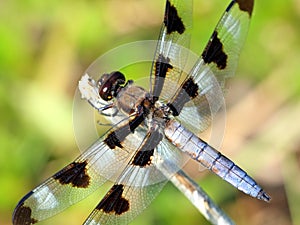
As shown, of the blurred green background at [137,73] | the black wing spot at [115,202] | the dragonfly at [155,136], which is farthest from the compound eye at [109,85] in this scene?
the blurred green background at [137,73]

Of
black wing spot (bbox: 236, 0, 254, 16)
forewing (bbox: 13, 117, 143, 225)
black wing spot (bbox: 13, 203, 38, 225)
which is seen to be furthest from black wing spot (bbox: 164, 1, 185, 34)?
black wing spot (bbox: 13, 203, 38, 225)

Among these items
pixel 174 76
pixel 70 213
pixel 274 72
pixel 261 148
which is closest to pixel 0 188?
pixel 70 213

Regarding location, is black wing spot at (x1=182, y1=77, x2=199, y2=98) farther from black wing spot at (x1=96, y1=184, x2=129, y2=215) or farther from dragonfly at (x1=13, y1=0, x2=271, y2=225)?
black wing spot at (x1=96, y1=184, x2=129, y2=215)

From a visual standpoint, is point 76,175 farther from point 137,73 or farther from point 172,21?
point 137,73

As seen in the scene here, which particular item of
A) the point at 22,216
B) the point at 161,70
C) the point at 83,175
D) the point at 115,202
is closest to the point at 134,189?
the point at 115,202

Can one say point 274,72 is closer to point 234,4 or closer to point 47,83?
point 234,4

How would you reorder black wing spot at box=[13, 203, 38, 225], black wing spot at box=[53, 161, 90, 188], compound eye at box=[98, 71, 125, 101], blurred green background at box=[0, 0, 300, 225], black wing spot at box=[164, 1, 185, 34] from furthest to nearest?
1. blurred green background at box=[0, 0, 300, 225]
2. black wing spot at box=[164, 1, 185, 34]
3. compound eye at box=[98, 71, 125, 101]
4. black wing spot at box=[53, 161, 90, 188]
5. black wing spot at box=[13, 203, 38, 225]
